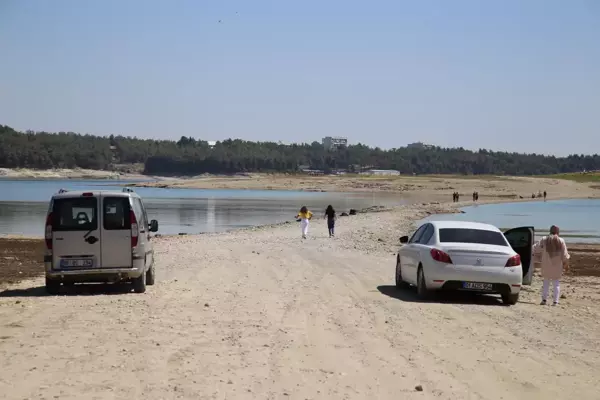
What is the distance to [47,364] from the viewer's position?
27.4 ft

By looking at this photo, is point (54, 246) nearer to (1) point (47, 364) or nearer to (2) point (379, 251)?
(1) point (47, 364)

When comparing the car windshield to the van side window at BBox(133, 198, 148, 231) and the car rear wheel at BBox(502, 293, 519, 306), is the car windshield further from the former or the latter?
the van side window at BBox(133, 198, 148, 231)

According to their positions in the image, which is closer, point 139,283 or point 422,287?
point 422,287

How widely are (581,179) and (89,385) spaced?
176m

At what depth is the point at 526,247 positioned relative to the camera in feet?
56.0

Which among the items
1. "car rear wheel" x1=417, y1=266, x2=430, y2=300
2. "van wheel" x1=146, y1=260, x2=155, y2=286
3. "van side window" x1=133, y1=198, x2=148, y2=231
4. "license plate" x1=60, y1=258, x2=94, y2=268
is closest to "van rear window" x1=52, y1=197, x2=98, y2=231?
"license plate" x1=60, y1=258, x2=94, y2=268

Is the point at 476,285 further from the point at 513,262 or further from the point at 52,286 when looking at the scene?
the point at 52,286

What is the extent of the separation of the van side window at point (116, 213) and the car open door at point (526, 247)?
7719mm

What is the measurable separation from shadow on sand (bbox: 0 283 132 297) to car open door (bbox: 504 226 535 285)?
25.4ft

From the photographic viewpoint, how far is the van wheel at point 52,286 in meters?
15.1

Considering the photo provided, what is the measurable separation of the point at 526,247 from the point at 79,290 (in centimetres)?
880

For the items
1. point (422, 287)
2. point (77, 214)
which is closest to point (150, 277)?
point (77, 214)

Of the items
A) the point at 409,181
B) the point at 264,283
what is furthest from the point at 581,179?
the point at 264,283

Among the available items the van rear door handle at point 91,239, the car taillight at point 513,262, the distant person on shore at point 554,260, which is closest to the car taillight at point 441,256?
the car taillight at point 513,262
